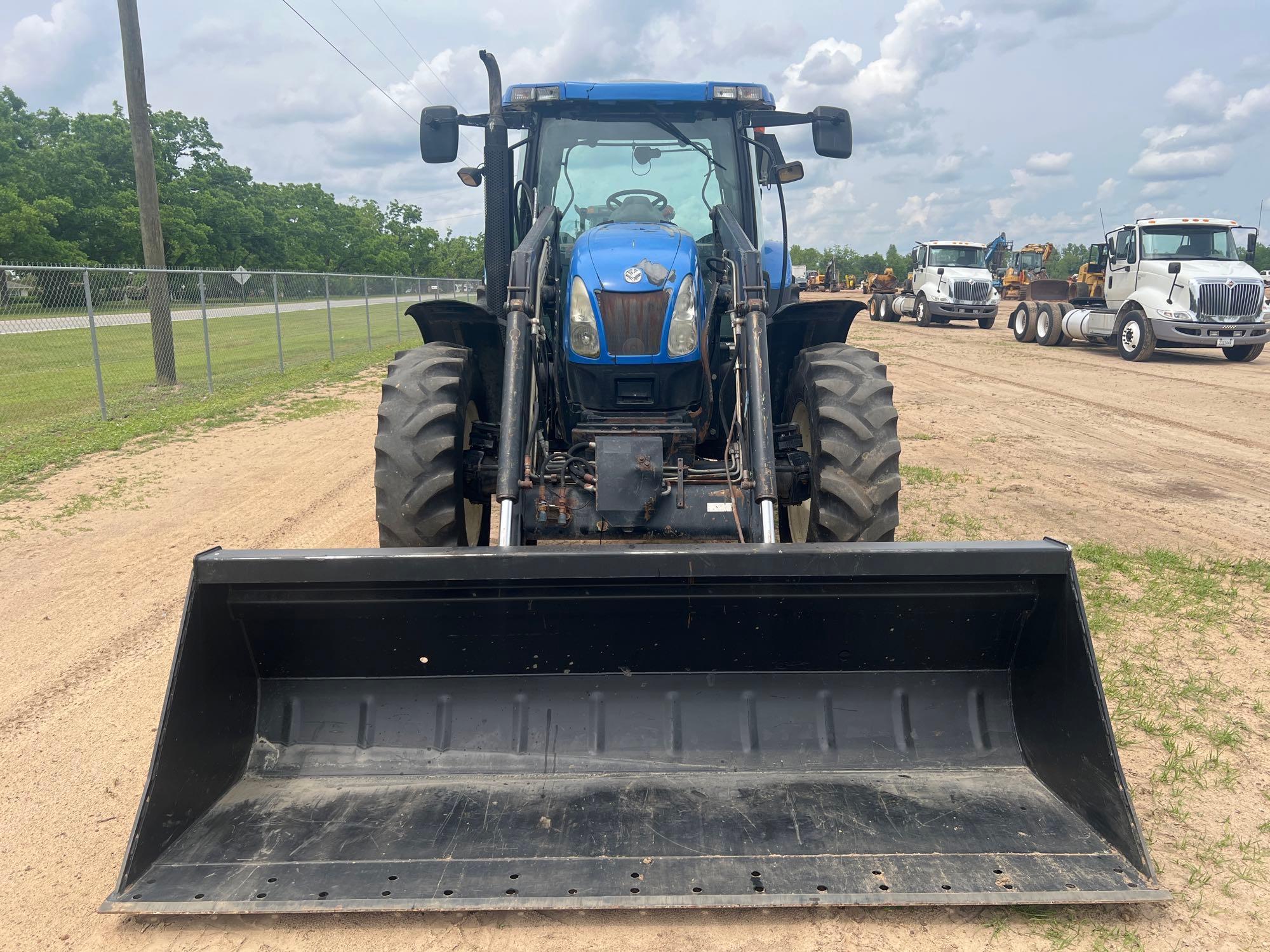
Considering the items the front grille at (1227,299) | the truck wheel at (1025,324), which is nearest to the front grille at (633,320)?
the front grille at (1227,299)

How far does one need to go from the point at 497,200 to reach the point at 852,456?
2267mm

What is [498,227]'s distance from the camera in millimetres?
4691

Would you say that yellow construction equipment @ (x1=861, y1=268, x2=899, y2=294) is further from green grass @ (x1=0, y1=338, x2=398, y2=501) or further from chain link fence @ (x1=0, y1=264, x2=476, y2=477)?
green grass @ (x1=0, y1=338, x2=398, y2=501)

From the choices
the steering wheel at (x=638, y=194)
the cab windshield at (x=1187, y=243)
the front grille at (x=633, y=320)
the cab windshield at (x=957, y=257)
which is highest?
the cab windshield at (x=957, y=257)

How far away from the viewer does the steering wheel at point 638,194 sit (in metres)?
4.93

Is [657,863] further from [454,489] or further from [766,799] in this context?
[454,489]

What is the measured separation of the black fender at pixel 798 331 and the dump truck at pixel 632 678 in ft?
1.61

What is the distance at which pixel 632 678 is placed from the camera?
3.07 metres

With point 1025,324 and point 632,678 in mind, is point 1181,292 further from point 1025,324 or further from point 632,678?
point 632,678

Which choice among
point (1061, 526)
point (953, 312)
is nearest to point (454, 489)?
point (1061, 526)

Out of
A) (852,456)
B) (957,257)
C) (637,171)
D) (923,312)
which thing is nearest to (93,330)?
(637,171)

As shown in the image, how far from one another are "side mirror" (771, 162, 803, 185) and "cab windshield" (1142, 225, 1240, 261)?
15009 millimetres

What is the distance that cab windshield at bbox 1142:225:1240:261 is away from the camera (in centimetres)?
1670

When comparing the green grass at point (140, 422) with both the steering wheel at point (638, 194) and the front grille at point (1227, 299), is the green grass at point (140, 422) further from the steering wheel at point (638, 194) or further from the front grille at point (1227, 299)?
the front grille at point (1227, 299)
